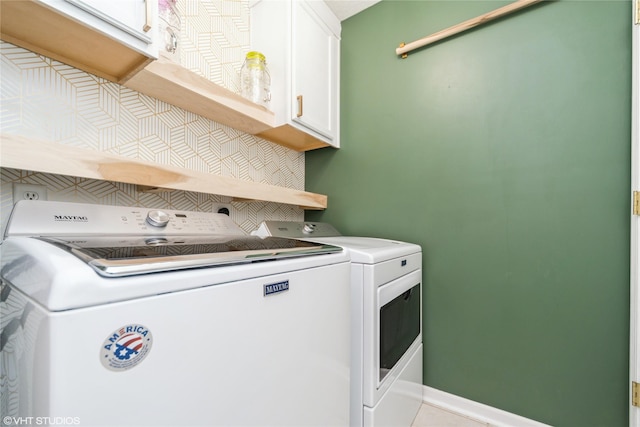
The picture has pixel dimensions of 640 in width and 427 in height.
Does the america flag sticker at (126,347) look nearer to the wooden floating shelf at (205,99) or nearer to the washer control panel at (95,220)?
the washer control panel at (95,220)

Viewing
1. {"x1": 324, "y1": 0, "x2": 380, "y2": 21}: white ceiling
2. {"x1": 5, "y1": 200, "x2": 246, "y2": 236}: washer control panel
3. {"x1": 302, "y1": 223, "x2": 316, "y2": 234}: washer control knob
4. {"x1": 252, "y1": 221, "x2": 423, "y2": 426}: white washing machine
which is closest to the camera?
{"x1": 5, "y1": 200, "x2": 246, "y2": 236}: washer control panel

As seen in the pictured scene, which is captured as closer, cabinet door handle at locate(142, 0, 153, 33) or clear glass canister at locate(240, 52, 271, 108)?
cabinet door handle at locate(142, 0, 153, 33)

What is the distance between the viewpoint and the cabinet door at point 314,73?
5.39 ft

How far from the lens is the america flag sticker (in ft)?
1.52

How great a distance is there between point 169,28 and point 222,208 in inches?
33.1

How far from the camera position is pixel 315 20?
1.81m

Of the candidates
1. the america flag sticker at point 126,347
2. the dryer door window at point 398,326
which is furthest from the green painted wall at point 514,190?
the america flag sticker at point 126,347

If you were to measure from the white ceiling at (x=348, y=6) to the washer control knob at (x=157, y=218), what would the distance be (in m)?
1.75

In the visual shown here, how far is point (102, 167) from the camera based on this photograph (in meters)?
0.92

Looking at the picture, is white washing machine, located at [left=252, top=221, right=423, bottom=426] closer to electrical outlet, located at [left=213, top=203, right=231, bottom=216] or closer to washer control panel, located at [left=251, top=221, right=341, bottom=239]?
washer control panel, located at [left=251, top=221, right=341, bottom=239]

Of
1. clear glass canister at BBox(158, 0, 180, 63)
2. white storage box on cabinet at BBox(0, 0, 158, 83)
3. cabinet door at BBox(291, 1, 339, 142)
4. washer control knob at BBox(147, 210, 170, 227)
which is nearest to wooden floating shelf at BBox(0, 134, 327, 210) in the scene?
washer control knob at BBox(147, 210, 170, 227)

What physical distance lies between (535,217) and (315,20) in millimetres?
1715

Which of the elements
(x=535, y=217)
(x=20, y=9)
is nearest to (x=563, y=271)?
(x=535, y=217)

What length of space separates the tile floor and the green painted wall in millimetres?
113
